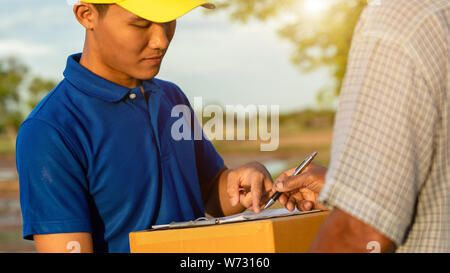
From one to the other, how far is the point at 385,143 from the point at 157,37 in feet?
3.68

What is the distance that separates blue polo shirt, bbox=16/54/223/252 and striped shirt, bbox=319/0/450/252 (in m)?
0.94

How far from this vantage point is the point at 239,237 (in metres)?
1.51

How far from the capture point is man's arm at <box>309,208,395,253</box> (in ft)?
3.75

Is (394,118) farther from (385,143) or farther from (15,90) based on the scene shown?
(15,90)

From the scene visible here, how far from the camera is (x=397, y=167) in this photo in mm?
1122

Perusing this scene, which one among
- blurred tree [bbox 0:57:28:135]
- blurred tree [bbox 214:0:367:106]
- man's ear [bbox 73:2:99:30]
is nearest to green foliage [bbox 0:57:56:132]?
blurred tree [bbox 0:57:28:135]

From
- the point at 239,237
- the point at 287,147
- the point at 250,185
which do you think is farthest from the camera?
the point at 287,147

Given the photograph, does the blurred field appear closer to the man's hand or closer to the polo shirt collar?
the man's hand

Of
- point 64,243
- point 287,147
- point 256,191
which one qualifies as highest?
point 256,191

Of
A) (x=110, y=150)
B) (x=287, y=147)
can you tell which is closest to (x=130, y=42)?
(x=110, y=150)

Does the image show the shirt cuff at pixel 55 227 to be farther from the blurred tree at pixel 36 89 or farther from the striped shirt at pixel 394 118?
the blurred tree at pixel 36 89

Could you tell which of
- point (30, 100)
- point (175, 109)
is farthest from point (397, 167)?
point (30, 100)
